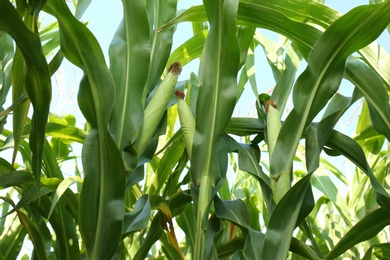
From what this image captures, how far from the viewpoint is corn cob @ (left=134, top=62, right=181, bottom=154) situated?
2.72ft

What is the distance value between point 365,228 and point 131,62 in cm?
45

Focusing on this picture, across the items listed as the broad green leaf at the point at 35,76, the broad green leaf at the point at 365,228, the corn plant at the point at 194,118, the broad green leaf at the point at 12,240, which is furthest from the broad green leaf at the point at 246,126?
the broad green leaf at the point at 12,240

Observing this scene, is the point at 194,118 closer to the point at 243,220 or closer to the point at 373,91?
the point at 243,220

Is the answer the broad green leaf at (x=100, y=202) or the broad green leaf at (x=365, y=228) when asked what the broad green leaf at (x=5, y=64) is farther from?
the broad green leaf at (x=365, y=228)

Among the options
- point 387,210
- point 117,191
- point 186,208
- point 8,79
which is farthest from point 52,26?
point 387,210

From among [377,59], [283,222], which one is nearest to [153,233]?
[283,222]

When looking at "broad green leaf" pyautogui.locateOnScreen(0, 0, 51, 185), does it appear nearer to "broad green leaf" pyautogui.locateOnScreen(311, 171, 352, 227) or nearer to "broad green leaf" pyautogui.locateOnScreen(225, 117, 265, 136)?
"broad green leaf" pyautogui.locateOnScreen(225, 117, 265, 136)

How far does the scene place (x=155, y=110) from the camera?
837 mm

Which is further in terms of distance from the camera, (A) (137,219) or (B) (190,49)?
(B) (190,49)

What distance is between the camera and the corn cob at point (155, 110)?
0.83 metres

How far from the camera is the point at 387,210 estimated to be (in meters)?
0.83

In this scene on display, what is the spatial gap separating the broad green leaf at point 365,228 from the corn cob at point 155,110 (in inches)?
13.6

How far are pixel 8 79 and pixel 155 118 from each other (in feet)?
1.03

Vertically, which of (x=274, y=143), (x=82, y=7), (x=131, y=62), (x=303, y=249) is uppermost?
(x=82, y=7)
